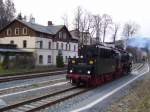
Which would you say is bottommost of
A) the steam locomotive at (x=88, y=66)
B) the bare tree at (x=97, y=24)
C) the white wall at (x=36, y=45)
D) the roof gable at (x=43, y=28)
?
the steam locomotive at (x=88, y=66)

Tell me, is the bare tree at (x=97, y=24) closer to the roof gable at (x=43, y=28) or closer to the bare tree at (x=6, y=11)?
the roof gable at (x=43, y=28)

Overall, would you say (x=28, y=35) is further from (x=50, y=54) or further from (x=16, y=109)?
(x=16, y=109)

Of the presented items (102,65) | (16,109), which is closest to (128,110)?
(16,109)

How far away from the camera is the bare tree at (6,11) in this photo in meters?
75.3

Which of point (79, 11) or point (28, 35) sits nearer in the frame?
point (28, 35)

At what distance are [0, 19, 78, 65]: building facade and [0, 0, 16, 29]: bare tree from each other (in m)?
20.0

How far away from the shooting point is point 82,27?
74.5 m

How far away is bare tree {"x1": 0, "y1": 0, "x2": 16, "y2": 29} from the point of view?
2965 inches

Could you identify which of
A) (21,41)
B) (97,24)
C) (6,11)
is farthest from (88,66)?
(97,24)

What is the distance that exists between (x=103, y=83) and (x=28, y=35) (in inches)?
1279

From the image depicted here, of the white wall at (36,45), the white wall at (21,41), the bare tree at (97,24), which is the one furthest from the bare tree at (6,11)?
the bare tree at (97,24)

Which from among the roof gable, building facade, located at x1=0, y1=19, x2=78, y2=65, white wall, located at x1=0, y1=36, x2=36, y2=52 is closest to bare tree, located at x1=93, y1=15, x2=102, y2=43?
building facade, located at x1=0, y1=19, x2=78, y2=65

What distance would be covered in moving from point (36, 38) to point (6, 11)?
28.8 m

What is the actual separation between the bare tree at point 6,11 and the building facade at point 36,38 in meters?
20.0
